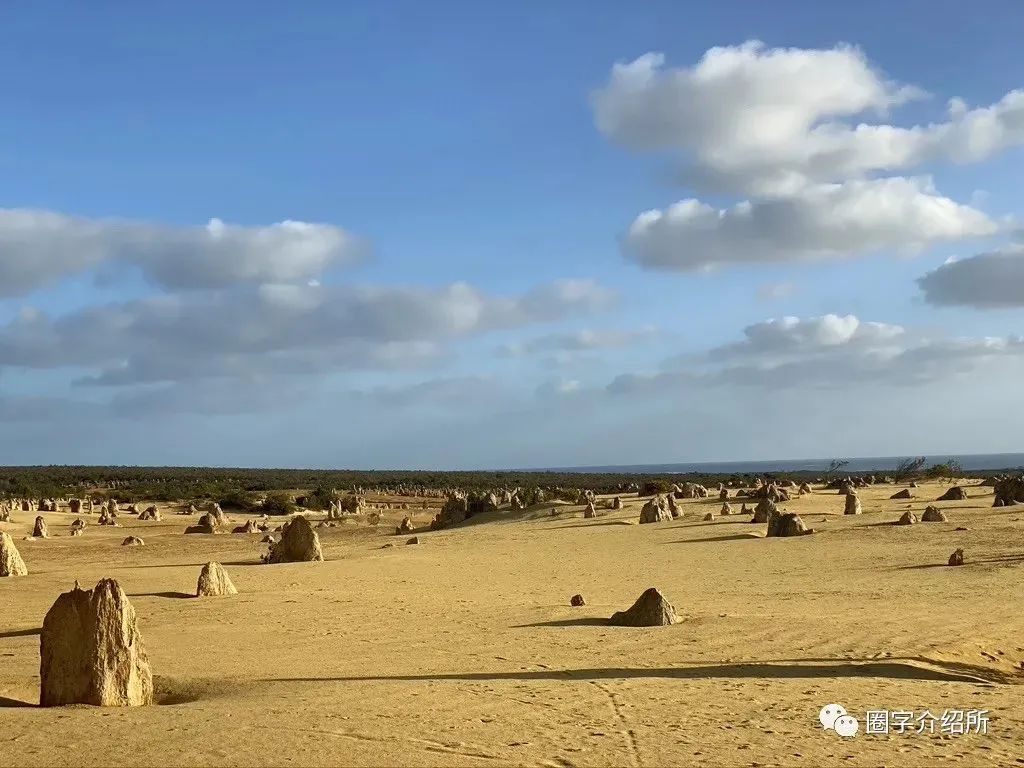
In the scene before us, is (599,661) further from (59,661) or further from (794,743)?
(59,661)

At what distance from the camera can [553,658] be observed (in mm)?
10562

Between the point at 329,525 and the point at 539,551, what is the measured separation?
573 inches

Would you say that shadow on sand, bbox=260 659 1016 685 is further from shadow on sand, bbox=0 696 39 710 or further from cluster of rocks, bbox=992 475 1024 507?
cluster of rocks, bbox=992 475 1024 507

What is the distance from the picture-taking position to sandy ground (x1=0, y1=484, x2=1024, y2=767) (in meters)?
6.69

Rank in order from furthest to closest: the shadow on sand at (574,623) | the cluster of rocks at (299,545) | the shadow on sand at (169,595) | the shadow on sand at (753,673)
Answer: the cluster of rocks at (299,545), the shadow on sand at (169,595), the shadow on sand at (574,623), the shadow on sand at (753,673)

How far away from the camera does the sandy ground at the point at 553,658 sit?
6691 mm

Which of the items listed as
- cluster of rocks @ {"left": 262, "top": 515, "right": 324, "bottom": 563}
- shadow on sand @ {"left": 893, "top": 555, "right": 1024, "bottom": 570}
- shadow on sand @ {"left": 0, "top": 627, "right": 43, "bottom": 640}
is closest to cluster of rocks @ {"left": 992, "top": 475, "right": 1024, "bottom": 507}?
shadow on sand @ {"left": 893, "top": 555, "right": 1024, "bottom": 570}

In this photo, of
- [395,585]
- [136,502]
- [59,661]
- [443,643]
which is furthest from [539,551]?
[136,502]
